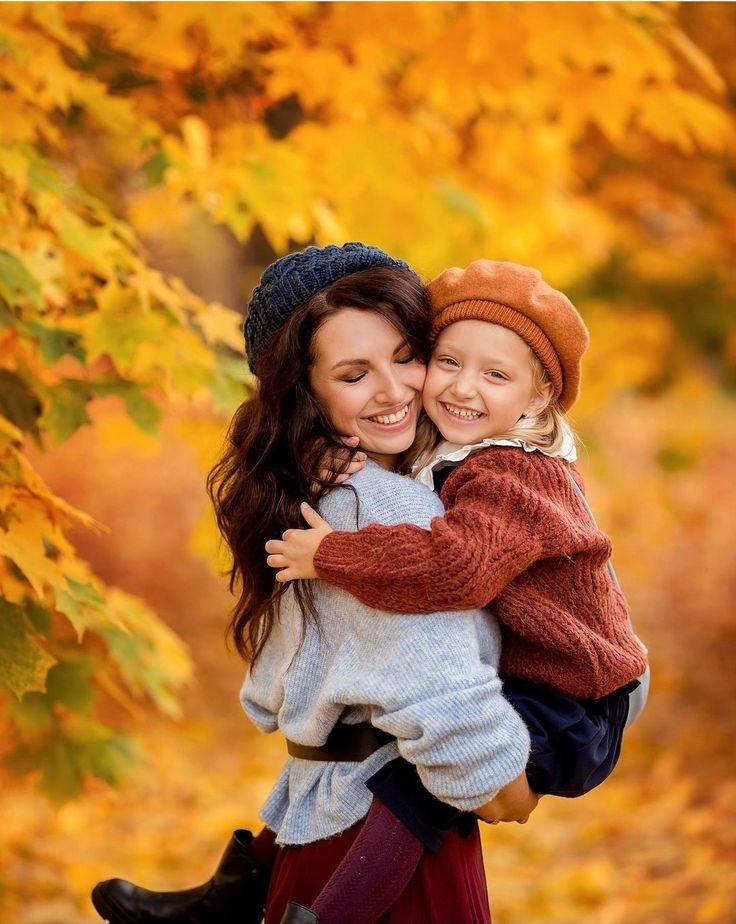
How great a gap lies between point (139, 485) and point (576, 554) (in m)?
8.40

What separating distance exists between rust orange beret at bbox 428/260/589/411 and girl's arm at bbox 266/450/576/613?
28cm

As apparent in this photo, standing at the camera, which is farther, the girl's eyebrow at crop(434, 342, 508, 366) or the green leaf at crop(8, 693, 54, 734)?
the green leaf at crop(8, 693, 54, 734)

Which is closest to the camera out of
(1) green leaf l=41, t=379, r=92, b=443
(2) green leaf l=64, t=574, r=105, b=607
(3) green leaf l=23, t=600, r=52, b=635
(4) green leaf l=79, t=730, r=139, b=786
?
(2) green leaf l=64, t=574, r=105, b=607

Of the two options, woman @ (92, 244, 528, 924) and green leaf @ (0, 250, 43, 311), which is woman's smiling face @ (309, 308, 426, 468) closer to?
woman @ (92, 244, 528, 924)

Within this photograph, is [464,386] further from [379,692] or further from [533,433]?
[379,692]

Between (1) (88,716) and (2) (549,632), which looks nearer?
(2) (549,632)

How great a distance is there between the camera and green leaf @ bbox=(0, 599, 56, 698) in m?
2.45

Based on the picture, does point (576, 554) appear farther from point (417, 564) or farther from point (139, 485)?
point (139, 485)

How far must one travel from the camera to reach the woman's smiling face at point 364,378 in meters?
2.24

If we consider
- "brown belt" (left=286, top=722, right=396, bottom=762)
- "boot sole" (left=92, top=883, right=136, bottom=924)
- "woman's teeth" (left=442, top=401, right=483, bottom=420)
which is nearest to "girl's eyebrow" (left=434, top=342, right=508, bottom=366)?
"woman's teeth" (left=442, top=401, right=483, bottom=420)

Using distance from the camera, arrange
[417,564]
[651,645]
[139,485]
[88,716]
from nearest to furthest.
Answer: [417,564], [88,716], [651,645], [139,485]

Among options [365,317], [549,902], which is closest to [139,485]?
[549,902]

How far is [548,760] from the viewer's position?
2121 mm

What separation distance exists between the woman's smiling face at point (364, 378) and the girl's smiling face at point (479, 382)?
0.08m
